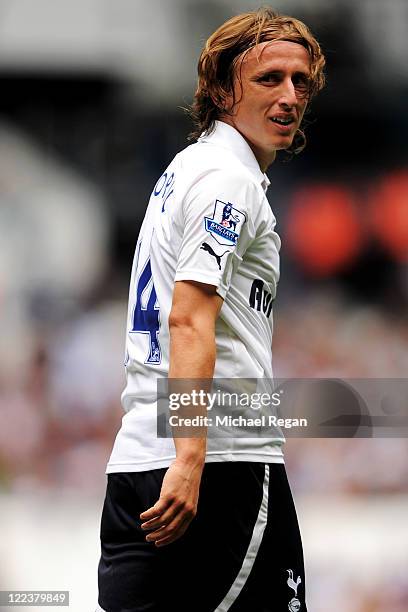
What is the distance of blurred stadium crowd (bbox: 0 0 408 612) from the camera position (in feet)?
20.5

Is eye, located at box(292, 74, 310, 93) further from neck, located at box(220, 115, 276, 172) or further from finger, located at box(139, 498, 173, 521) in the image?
finger, located at box(139, 498, 173, 521)

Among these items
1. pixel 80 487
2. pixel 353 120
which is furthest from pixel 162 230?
pixel 353 120

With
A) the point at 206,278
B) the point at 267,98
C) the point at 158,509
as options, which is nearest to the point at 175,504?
the point at 158,509

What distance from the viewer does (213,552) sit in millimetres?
2215

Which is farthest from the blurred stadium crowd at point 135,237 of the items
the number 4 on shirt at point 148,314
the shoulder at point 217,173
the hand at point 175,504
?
the hand at point 175,504

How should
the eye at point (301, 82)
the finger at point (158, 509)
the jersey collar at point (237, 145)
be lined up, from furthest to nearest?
the eye at point (301, 82) < the jersey collar at point (237, 145) < the finger at point (158, 509)

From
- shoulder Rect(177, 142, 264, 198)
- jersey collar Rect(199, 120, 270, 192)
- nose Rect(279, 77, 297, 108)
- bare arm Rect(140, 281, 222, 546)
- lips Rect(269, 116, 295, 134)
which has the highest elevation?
nose Rect(279, 77, 297, 108)

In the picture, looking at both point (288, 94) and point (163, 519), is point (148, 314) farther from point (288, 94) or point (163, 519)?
point (288, 94)

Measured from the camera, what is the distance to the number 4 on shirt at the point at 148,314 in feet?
7.61

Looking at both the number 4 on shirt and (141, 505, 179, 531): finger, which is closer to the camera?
(141, 505, 179, 531): finger

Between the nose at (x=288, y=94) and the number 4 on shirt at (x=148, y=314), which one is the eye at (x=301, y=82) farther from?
the number 4 on shirt at (x=148, y=314)

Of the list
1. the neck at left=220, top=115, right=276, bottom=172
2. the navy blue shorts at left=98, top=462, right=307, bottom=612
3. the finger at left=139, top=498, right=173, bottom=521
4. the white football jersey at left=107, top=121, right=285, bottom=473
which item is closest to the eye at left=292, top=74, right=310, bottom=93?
the neck at left=220, top=115, right=276, bottom=172

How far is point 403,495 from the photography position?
627cm

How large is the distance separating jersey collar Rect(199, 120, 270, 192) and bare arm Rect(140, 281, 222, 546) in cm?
41
